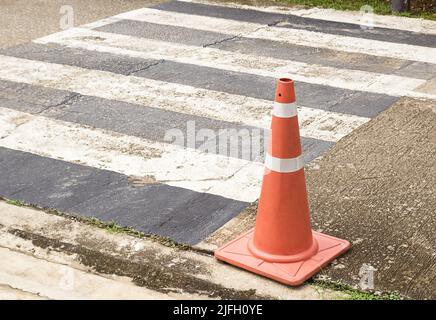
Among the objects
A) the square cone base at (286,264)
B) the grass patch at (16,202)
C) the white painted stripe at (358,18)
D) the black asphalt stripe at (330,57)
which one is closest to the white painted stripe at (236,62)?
the black asphalt stripe at (330,57)

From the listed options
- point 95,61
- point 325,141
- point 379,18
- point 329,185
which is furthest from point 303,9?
point 329,185

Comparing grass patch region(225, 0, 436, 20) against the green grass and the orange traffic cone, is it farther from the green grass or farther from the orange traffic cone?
the orange traffic cone

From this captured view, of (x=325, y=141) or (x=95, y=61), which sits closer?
(x=325, y=141)

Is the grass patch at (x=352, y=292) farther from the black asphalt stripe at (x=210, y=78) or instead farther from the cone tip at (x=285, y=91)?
the black asphalt stripe at (x=210, y=78)

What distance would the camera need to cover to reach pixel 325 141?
6.50 m

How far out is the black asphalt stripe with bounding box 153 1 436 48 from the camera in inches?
367

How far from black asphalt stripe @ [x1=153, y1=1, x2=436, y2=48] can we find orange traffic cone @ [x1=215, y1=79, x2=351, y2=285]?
4.82 m

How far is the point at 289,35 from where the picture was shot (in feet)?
31.0

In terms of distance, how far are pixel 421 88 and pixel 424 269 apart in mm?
3343

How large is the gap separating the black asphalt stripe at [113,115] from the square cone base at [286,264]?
4.52 feet

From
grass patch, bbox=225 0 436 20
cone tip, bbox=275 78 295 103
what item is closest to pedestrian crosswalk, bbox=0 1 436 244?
grass patch, bbox=225 0 436 20

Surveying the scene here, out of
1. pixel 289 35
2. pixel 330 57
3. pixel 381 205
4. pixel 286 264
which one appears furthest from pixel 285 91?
pixel 289 35

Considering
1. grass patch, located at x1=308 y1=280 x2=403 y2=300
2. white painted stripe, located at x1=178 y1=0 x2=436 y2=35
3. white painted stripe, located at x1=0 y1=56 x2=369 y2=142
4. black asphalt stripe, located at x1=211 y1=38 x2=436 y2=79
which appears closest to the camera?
grass patch, located at x1=308 y1=280 x2=403 y2=300
